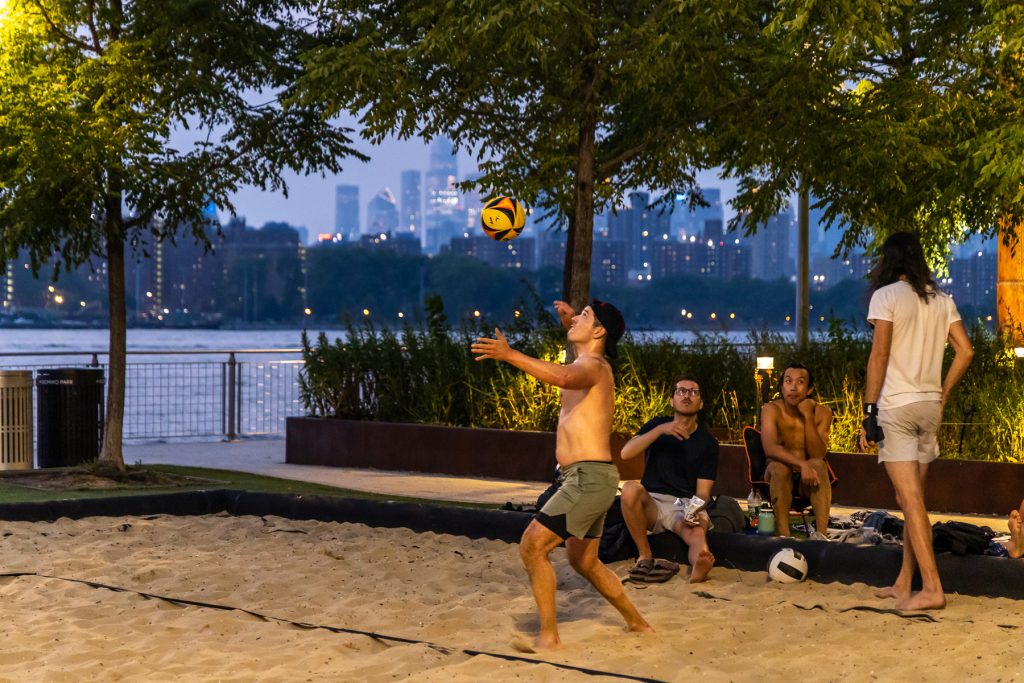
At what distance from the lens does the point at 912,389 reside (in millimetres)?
7590

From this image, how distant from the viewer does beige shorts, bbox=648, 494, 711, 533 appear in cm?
894

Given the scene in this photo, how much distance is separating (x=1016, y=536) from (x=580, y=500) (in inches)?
117

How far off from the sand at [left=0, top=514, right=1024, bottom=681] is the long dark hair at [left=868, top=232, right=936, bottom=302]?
1818 mm

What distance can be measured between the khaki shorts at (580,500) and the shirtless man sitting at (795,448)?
299 centimetres

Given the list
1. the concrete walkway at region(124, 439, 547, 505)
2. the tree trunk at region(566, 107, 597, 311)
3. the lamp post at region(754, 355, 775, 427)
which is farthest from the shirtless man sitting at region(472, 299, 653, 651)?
the tree trunk at region(566, 107, 597, 311)

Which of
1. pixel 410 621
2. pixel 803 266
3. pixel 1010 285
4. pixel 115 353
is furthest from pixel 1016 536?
pixel 803 266

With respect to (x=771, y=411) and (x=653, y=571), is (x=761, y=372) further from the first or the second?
(x=653, y=571)

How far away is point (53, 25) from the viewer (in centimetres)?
1298

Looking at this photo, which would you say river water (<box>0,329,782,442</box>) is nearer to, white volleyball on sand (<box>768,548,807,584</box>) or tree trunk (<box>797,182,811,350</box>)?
tree trunk (<box>797,182,811,350</box>)

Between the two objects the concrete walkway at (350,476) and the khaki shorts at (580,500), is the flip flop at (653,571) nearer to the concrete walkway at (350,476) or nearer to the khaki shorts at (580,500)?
the khaki shorts at (580,500)

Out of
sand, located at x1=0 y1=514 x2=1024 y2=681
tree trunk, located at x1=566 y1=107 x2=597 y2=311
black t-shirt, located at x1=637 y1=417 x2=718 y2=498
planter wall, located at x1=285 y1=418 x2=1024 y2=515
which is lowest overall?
sand, located at x1=0 y1=514 x2=1024 y2=681

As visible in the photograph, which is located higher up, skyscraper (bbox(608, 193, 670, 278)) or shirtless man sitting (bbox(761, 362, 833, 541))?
skyscraper (bbox(608, 193, 670, 278))

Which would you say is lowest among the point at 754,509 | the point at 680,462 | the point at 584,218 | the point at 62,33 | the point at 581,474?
the point at 754,509

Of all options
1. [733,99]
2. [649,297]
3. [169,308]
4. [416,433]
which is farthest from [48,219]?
[169,308]
